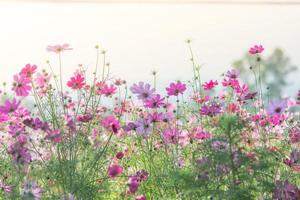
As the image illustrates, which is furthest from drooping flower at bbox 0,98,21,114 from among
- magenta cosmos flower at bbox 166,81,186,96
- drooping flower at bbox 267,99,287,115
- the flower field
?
drooping flower at bbox 267,99,287,115

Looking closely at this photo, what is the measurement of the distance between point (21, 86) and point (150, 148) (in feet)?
2.17

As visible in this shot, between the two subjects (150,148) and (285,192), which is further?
(150,148)

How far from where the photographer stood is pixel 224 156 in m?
1.69

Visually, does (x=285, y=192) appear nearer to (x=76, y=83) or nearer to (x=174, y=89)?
(x=174, y=89)

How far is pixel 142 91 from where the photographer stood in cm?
223

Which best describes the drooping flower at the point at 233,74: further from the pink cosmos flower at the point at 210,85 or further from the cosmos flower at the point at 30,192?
the cosmos flower at the point at 30,192

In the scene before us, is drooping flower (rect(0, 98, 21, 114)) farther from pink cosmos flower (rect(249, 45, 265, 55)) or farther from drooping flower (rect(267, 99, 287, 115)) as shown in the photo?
pink cosmos flower (rect(249, 45, 265, 55))

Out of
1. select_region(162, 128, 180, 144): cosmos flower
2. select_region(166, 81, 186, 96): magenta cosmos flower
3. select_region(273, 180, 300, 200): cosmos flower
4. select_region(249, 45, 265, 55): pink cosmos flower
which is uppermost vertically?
select_region(249, 45, 265, 55): pink cosmos flower

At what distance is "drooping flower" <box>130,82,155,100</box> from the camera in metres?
2.22

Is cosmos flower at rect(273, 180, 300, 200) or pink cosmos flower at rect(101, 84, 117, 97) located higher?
pink cosmos flower at rect(101, 84, 117, 97)

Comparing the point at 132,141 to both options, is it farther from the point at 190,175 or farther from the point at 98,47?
the point at 190,175

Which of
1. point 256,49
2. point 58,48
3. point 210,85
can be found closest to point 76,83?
point 58,48

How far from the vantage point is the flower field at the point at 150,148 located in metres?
1.73

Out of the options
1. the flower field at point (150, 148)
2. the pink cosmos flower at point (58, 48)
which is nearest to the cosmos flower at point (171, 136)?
the flower field at point (150, 148)
